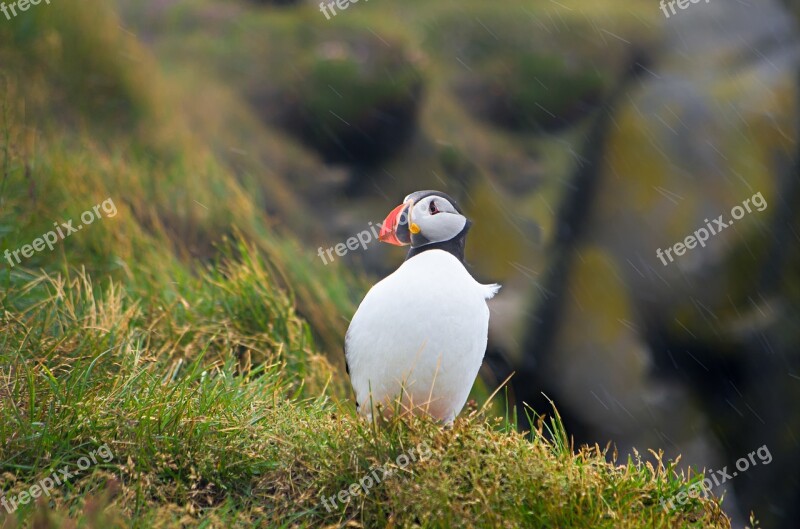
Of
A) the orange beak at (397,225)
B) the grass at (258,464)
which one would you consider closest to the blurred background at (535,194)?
the grass at (258,464)

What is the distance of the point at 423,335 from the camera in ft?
14.5

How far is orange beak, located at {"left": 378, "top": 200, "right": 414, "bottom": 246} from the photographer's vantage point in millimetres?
4688

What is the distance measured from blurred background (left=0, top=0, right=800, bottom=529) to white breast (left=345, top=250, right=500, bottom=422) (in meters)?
2.08

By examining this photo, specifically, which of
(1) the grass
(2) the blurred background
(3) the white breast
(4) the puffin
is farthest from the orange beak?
(2) the blurred background

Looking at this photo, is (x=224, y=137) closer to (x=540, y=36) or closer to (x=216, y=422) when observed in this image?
(x=540, y=36)

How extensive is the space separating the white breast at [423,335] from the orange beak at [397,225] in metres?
0.16

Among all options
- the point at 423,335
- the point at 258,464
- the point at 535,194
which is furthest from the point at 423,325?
the point at 535,194

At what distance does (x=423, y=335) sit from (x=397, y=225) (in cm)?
61

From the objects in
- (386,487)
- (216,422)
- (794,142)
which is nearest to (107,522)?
(216,422)

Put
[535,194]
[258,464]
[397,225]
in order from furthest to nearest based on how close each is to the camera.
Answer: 1. [535,194]
2. [397,225]
3. [258,464]

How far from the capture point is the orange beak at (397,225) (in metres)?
4.69

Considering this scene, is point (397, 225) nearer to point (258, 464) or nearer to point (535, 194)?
point (258, 464)

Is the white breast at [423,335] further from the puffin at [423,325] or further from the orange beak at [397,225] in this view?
the orange beak at [397,225]

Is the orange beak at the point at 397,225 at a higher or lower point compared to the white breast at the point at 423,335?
higher
